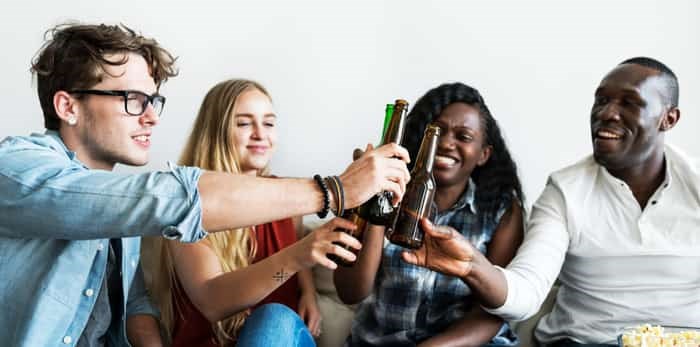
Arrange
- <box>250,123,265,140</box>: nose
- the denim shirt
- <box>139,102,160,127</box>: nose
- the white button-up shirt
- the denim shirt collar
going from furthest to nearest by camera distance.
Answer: <box>250,123,265,140</box>: nose
the white button-up shirt
<box>139,102,160,127</box>: nose
the denim shirt collar
the denim shirt

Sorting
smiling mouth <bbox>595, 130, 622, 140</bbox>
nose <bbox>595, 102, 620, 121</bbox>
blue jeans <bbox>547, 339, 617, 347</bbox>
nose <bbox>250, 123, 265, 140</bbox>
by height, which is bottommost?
blue jeans <bbox>547, 339, 617, 347</bbox>

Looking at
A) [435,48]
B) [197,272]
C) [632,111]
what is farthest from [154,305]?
[632,111]

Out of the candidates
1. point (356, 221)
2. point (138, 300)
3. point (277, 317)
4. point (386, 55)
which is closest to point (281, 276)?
Result: point (277, 317)

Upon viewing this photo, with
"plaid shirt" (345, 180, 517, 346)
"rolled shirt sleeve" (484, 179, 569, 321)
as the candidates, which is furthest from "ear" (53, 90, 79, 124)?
"rolled shirt sleeve" (484, 179, 569, 321)

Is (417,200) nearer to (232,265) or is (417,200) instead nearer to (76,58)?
(232,265)

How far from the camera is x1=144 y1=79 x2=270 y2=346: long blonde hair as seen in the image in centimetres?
173

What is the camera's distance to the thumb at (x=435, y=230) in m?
1.39

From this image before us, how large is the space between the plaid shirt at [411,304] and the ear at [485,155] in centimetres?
17

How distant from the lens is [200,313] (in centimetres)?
174

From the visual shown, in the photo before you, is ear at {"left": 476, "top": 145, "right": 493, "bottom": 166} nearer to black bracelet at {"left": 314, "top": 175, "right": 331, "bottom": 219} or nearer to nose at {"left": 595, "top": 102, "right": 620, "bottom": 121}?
nose at {"left": 595, "top": 102, "right": 620, "bottom": 121}

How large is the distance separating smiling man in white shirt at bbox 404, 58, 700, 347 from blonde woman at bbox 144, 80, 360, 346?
532mm

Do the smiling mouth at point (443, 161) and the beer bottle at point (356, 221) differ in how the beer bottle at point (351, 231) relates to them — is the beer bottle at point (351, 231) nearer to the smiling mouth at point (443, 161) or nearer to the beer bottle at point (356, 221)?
the beer bottle at point (356, 221)

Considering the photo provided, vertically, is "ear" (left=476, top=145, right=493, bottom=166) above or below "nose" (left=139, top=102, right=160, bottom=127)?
below

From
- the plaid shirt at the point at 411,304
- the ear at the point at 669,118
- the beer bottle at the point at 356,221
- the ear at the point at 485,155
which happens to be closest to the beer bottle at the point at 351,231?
the beer bottle at the point at 356,221
